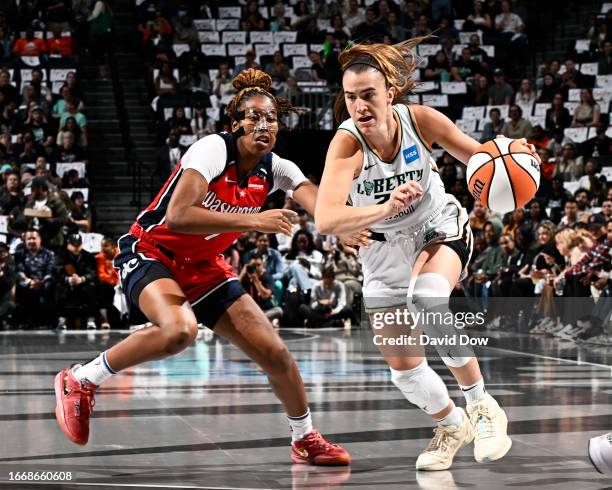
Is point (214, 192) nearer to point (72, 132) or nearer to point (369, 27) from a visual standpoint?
point (72, 132)

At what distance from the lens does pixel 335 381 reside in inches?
324

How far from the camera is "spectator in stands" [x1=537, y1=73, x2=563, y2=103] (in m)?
18.1

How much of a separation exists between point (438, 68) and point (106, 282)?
8.56 meters

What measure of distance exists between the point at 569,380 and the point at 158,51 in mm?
13252

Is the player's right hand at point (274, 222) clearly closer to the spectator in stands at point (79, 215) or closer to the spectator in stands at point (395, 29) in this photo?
the spectator in stands at point (79, 215)

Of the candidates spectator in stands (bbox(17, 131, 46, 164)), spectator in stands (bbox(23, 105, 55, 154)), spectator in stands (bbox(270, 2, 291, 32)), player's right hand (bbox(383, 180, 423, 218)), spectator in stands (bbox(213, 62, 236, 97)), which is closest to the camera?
player's right hand (bbox(383, 180, 423, 218))

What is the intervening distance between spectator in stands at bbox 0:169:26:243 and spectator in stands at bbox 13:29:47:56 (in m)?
4.84

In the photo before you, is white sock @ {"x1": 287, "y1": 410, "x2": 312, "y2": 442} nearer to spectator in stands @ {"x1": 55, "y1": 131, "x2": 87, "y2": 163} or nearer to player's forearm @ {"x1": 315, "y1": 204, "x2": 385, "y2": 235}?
player's forearm @ {"x1": 315, "y1": 204, "x2": 385, "y2": 235}

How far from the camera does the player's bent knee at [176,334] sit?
4.59m

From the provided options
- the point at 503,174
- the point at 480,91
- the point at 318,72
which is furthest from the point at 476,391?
the point at 318,72

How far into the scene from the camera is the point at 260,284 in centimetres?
1405

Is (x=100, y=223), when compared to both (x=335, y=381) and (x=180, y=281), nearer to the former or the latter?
(x=335, y=381)

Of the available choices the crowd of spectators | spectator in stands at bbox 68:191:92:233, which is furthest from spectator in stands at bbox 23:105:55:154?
spectator in stands at bbox 68:191:92:233

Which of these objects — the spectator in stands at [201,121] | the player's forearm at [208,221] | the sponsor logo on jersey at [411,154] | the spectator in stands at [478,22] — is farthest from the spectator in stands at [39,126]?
the sponsor logo on jersey at [411,154]
